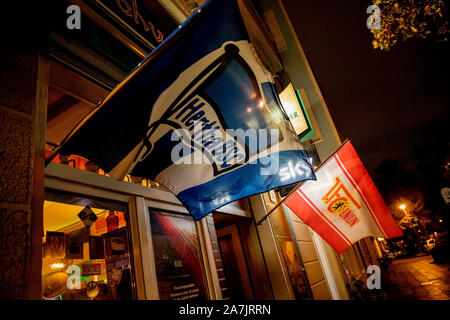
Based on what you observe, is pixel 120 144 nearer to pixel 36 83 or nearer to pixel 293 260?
pixel 36 83

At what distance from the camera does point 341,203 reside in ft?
13.6

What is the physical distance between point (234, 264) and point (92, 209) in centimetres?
360

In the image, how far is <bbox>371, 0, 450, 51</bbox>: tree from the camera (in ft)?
15.4

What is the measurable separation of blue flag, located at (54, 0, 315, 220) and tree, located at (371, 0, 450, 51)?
188 inches

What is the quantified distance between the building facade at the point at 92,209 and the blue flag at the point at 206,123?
0.48 metres

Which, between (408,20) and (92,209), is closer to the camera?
(92,209)

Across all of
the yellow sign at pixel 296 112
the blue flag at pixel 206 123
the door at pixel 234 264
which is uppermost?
the yellow sign at pixel 296 112

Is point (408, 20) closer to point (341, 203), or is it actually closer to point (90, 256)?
point (341, 203)

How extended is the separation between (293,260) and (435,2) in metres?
5.71

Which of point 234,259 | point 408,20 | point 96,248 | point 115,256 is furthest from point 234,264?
point 408,20

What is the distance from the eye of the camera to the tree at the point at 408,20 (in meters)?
4.70

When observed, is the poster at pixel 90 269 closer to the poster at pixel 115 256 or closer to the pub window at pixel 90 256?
the pub window at pixel 90 256

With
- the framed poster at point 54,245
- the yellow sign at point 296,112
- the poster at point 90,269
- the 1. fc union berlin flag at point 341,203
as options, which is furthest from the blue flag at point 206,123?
the yellow sign at point 296,112
